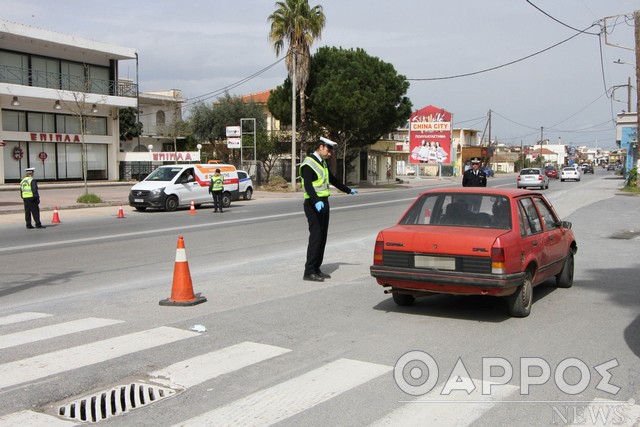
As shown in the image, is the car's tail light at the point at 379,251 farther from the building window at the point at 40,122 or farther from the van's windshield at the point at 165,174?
the building window at the point at 40,122

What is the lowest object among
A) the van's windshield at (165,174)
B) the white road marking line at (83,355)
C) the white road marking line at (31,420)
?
the white road marking line at (31,420)

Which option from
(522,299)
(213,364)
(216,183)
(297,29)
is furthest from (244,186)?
(213,364)

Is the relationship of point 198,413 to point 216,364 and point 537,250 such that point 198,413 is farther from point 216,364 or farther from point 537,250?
point 537,250

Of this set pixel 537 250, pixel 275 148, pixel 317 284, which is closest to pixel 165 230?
pixel 317 284

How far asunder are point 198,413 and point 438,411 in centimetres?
164

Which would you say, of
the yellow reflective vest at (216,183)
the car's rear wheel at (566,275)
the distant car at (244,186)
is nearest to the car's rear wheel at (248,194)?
the distant car at (244,186)

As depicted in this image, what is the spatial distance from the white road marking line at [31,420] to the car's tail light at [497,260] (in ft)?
13.9

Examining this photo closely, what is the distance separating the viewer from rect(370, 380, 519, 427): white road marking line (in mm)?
4270

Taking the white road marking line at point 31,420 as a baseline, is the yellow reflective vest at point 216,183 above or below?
above

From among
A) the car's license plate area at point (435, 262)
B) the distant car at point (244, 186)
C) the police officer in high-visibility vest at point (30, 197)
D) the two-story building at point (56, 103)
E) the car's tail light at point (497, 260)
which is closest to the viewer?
the car's tail light at point (497, 260)

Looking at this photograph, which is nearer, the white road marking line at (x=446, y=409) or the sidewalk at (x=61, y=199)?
the white road marking line at (x=446, y=409)

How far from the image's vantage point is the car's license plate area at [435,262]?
22.5 ft

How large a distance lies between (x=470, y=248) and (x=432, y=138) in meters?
61.3

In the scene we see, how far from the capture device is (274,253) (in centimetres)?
1281
